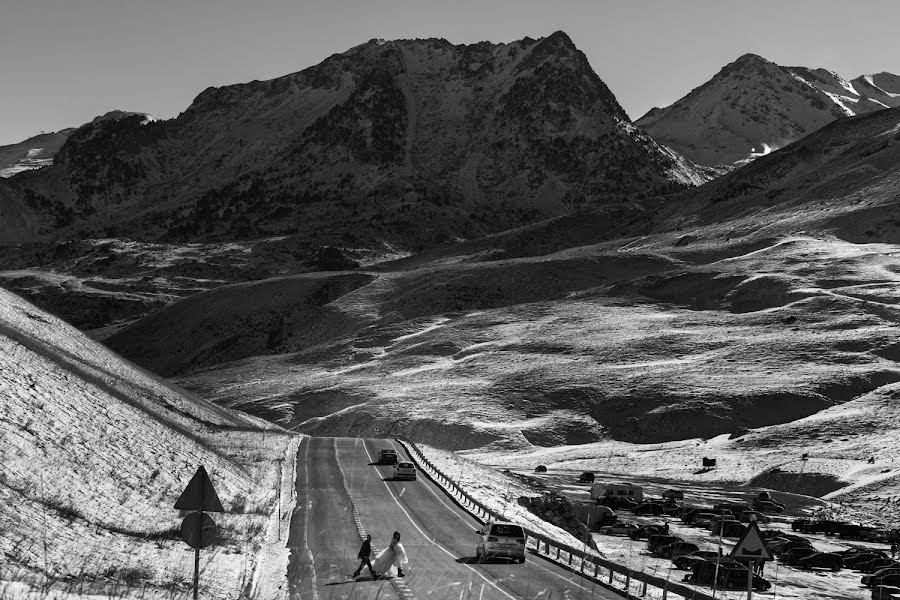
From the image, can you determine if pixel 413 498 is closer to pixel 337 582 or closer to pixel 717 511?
pixel 717 511

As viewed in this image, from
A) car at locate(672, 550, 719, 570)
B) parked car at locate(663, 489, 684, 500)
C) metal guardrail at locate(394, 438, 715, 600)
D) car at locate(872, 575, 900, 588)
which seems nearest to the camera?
metal guardrail at locate(394, 438, 715, 600)

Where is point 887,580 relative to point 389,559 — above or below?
below

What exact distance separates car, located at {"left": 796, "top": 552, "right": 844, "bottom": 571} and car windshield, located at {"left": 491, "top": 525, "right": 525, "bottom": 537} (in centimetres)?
1709

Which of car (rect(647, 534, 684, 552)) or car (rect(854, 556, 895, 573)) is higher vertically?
car (rect(647, 534, 684, 552))

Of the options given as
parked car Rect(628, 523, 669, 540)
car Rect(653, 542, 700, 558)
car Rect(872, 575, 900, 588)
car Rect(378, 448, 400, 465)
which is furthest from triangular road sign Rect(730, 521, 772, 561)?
car Rect(378, 448, 400, 465)

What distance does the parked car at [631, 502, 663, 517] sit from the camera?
59.4 m

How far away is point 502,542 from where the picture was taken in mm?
31266

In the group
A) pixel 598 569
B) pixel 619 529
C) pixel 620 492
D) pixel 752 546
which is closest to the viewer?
pixel 752 546

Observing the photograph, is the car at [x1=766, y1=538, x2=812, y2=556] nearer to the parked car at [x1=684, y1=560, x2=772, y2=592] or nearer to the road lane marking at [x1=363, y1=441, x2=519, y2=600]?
the parked car at [x1=684, y1=560, x2=772, y2=592]

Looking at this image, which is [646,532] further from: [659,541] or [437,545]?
[437,545]

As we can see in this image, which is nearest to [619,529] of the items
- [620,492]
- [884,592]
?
[620,492]

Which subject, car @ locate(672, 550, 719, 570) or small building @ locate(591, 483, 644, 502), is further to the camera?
small building @ locate(591, 483, 644, 502)

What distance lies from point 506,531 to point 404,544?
4.61 m

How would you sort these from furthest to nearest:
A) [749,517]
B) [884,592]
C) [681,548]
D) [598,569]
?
[749,517] < [681,548] < [884,592] < [598,569]
